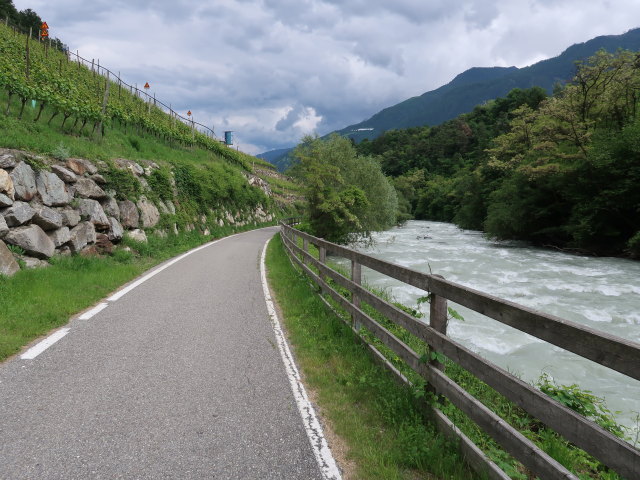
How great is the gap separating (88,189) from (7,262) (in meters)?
4.80

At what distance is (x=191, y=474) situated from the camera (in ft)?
9.04

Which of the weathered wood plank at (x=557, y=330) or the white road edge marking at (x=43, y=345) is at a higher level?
the weathered wood plank at (x=557, y=330)

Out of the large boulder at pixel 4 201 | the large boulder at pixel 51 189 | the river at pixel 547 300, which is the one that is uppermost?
the large boulder at pixel 51 189

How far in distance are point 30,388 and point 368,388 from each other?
11.4 ft

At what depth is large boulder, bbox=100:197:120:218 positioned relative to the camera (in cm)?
1271

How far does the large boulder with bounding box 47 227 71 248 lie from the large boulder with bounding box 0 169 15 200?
1.29 meters

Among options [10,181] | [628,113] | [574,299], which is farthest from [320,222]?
[628,113]

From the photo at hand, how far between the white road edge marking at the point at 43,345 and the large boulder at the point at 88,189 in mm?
7125

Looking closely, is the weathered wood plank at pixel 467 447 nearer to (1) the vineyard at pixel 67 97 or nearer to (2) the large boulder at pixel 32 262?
(2) the large boulder at pixel 32 262

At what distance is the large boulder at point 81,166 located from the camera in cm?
1164

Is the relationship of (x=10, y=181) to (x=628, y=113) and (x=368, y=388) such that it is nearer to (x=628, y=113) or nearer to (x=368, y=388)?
(x=368, y=388)

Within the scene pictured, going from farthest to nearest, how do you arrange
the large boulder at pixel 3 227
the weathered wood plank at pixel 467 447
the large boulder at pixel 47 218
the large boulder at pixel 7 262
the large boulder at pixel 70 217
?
the large boulder at pixel 70 217, the large boulder at pixel 47 218, the large boulder at pixel 3 227, the large boulder at pixel 7 262, the weathered wood plank at pixel 467 447

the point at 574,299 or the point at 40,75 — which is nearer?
the point at 574,299

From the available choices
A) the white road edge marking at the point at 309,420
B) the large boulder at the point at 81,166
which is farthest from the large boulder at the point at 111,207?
the white road edge marking at the point at 309,420
